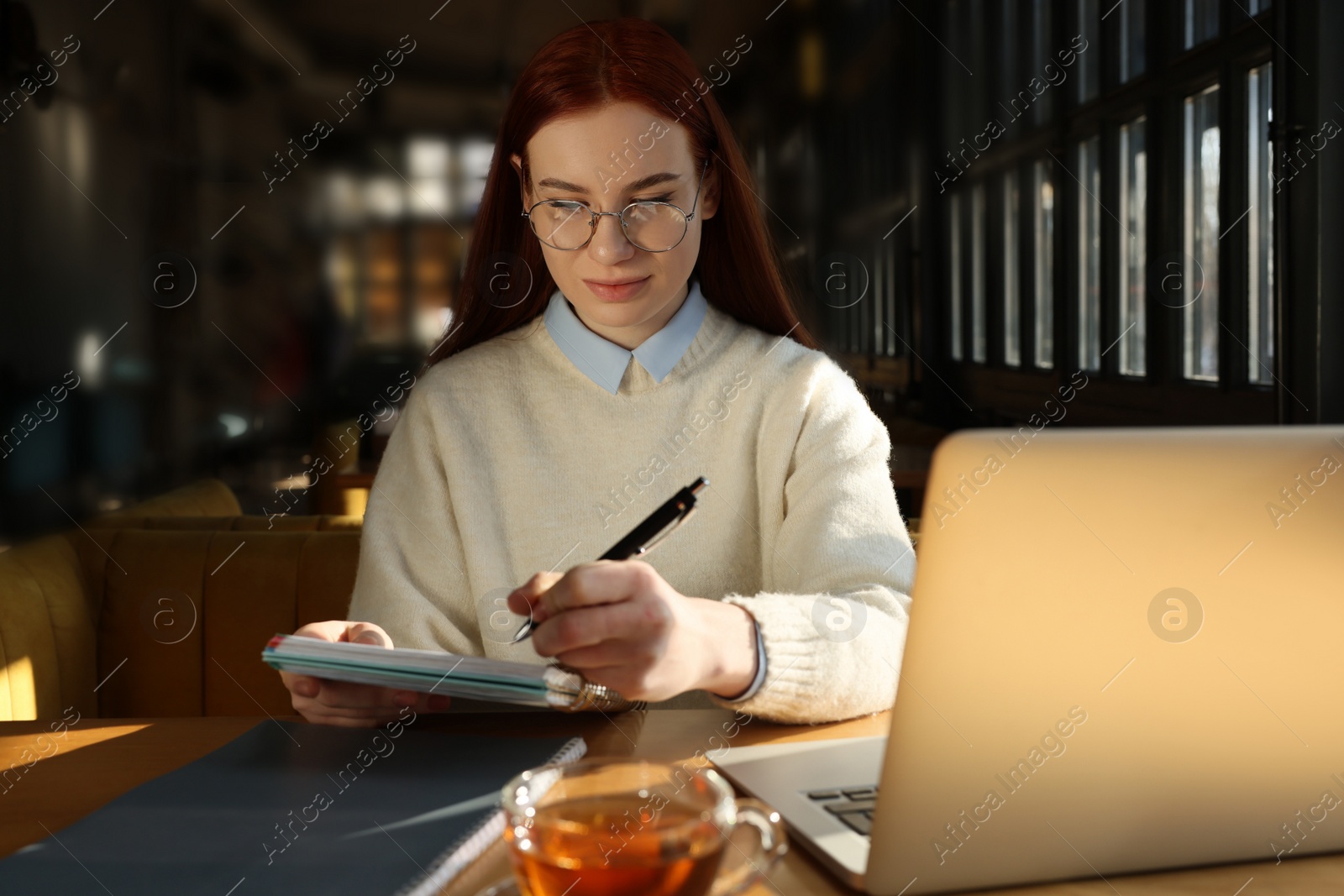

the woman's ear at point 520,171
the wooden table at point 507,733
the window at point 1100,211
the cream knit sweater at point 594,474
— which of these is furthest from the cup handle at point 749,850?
the window at point 1100,211

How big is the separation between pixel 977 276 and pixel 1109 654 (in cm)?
325

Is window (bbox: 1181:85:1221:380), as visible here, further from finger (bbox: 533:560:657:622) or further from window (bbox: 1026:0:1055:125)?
finger (bbox: 533:560:657:622)

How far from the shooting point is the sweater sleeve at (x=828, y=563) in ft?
3.06

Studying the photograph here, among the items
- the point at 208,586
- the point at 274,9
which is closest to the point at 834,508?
the point at 208,586

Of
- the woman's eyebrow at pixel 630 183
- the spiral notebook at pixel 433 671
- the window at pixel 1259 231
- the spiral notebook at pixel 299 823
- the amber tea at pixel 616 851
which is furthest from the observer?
the window at pixel 1259 231

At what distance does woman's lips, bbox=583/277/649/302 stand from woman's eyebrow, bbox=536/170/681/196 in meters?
0.11

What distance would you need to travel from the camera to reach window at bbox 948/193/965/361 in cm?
344

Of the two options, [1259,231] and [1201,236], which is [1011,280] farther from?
[1259,231]

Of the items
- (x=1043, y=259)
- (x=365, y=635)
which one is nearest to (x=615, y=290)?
(x=365, y=635)

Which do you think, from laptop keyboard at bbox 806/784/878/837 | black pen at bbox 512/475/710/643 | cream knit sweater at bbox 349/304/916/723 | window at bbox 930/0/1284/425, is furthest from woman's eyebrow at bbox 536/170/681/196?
window at bbox 930/0/1284/425

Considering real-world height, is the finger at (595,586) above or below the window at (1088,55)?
below

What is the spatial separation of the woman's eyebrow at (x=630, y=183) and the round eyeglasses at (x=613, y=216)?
13 millimetres

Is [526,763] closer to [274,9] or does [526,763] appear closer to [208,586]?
[208,586]

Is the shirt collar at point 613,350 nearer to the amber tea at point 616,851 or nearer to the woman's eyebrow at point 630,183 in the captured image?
the woman's eyebrow at point 630,183
